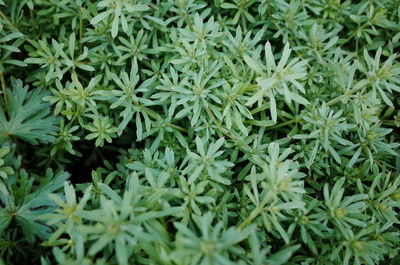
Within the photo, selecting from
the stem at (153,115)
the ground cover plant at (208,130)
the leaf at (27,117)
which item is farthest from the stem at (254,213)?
the leaf at (27,117)

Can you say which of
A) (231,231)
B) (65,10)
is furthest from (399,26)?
(65,10)

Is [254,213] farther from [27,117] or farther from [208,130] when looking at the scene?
[27,117]

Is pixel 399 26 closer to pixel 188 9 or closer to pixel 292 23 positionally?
pixel 292 23

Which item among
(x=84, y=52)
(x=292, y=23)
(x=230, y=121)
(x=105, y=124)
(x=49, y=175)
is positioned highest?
(x=292, y=23)

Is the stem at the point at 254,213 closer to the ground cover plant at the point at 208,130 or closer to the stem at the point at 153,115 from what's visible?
the ground cover plant at the point at 208,130

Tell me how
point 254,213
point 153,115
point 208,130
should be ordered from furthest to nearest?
point 153,115 < point 208,130 < point 254,213

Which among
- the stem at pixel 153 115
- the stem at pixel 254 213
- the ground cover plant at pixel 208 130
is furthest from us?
the stem at pixel 153 115

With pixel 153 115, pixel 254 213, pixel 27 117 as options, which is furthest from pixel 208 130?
pixel 27 117

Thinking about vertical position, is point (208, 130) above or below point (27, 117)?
above

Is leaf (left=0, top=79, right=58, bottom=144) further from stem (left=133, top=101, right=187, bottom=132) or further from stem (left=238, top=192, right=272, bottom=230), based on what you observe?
stem (left=238, top=192, right=272, bottom=230)
